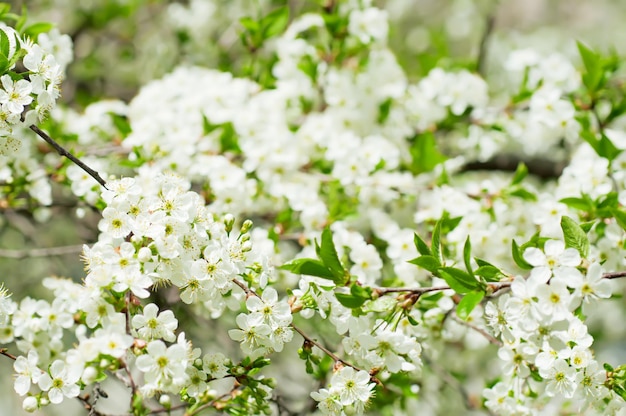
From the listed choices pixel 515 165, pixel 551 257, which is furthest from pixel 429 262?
pixel 515 165

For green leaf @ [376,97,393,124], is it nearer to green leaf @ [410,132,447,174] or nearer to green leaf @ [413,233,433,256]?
green leaf @ [410,132,447,174]

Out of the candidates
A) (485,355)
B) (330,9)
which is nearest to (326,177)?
(330,9)

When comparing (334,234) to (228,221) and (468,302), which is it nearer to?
(228,221)

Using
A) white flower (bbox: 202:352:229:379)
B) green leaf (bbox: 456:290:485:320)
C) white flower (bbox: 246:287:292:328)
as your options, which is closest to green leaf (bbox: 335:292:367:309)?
white flower (bbox: 246:287:292:328)

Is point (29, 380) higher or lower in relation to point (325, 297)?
lower

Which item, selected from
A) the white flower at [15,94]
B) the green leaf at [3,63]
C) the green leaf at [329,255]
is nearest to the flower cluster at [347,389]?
the green leaf at [329,255]

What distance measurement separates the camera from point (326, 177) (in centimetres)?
281

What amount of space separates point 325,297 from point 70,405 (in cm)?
458

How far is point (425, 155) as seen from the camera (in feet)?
9.59

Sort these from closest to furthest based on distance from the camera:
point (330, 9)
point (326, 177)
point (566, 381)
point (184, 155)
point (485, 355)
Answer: point (566, 381) → point (184, 155) → point (326, 177) → point (330, 9) → point (485, 355)

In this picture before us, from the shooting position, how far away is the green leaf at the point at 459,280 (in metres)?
1.71

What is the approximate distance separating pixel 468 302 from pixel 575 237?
351 millimetres

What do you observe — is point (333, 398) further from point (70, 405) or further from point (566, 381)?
point (70, 405)

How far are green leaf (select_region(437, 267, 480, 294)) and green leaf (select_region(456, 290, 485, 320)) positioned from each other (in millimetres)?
17
